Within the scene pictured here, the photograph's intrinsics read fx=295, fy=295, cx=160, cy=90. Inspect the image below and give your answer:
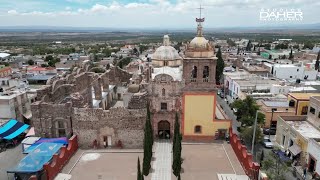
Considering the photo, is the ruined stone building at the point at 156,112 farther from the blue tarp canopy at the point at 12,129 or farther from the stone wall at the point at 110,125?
the blue tarp canopy at the point at 12,129

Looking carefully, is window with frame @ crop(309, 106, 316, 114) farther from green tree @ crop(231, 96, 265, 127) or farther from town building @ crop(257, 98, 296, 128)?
green tree @ crop(231, 96, 265, 127)

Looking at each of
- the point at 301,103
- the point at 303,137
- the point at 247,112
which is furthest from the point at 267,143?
the point at 301,103

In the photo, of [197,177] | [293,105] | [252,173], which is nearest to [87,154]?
[197,177]

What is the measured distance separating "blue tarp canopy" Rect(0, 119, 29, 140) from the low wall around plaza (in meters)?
29.4

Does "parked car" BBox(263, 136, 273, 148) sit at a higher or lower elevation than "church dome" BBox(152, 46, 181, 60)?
lower

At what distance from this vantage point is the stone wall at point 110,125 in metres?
34.0

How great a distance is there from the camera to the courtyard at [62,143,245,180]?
29.2 m

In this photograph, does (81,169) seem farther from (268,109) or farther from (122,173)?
(268,109)

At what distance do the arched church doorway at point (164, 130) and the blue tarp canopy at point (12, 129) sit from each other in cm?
2043

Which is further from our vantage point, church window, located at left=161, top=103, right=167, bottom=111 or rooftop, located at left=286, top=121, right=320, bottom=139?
rooftop, located at left=286, top=121, right=320, bottom=139

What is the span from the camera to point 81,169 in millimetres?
30234

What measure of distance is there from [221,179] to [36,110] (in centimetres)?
2228

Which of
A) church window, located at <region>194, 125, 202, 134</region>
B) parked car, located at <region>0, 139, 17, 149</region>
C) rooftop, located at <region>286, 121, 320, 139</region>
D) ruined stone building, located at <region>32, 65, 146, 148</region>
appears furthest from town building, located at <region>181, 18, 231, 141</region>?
parked car, located at <region>0, 139, 17, 149</region>

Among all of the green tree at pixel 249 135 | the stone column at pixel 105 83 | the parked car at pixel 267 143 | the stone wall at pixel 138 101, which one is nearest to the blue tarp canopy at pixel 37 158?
the stone wall at pixel 138 101
